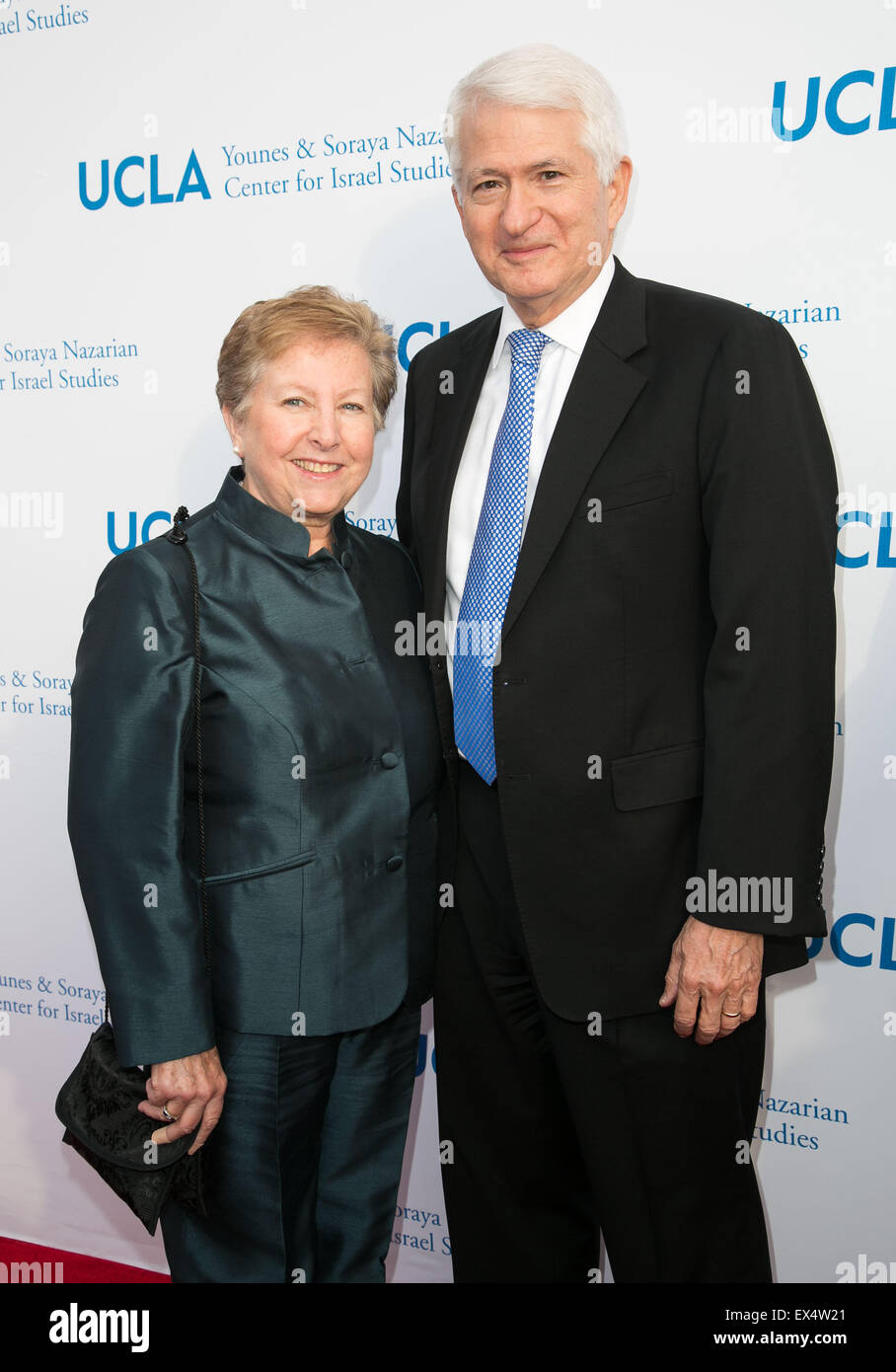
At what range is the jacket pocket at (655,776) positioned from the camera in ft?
5.44

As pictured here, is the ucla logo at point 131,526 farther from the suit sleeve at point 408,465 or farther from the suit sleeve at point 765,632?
the suit sleeve at point 765,632

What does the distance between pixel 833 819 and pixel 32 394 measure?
87.9 inches

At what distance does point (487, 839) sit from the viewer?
5.97 ft

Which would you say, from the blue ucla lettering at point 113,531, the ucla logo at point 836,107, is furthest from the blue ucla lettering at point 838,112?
the blue ucla lettering at point 113,531

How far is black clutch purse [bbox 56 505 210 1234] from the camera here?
1.61 m

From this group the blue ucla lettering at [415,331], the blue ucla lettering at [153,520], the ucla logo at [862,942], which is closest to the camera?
the ucla logo at [862,942]

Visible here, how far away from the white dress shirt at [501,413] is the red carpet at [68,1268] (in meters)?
1.98

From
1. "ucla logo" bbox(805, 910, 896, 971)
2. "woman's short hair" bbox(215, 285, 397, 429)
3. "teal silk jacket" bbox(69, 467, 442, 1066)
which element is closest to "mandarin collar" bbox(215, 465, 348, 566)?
"teal silk jacket" bbox(69, 467, 442, 1066)

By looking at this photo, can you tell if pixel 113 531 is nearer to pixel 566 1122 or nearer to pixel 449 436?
pixel 449 436

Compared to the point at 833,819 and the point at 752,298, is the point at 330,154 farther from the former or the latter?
the point at 833,819

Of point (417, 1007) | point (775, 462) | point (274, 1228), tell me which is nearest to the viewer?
point (775, 462)

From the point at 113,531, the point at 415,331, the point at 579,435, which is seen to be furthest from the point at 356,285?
the point at 579,435

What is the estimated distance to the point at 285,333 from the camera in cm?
170
